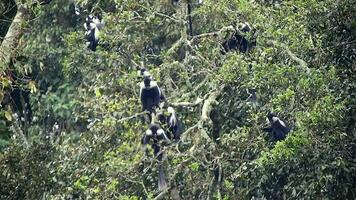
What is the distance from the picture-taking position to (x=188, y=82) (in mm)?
8641

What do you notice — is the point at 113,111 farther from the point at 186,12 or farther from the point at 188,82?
the point at 186,12

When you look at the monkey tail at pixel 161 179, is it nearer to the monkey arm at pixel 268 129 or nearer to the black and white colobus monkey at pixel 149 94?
the black and white colobus monkey at pixel 149 94

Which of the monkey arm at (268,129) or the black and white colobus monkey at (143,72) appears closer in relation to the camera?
the monkey arm at (268,129)

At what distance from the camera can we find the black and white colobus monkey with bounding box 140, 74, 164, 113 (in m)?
8.10

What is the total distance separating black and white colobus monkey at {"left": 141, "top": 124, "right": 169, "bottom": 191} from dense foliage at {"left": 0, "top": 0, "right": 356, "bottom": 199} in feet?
0.26

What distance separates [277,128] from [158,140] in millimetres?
1053

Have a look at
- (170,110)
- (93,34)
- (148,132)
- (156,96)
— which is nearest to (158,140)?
(148,132)

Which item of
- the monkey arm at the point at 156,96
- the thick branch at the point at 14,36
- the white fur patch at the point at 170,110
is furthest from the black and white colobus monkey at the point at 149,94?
the thick branch at the point at 14,36

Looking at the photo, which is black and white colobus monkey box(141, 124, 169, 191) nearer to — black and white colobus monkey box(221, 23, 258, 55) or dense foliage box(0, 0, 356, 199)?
dense foliage box(0, 0, 356, 199)

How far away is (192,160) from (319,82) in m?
1.44

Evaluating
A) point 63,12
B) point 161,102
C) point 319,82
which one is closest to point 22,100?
point 63,12

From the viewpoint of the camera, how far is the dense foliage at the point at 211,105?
6398 mm

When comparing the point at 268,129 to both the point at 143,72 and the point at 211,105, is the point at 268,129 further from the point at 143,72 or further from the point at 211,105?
the point at 143,72

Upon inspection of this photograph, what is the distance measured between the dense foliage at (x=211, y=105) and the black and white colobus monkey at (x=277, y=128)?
80mm
